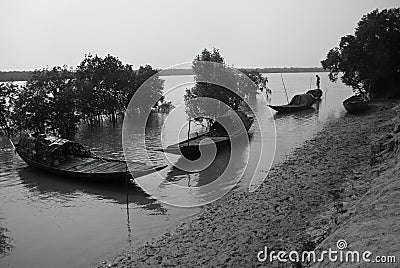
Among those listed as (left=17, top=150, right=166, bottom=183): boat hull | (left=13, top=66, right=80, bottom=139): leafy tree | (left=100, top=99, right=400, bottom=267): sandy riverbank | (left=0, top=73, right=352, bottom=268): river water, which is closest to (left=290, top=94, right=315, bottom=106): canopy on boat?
(left=0, top=73, right=352, bottom=268): river water

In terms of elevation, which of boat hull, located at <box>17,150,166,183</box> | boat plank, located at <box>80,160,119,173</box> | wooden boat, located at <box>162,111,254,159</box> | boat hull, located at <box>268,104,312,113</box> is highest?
boat hull, located at <box>268,104,312,113</box>

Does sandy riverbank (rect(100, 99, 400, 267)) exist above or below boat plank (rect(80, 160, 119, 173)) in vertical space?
below

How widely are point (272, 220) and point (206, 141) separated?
41.0 feet

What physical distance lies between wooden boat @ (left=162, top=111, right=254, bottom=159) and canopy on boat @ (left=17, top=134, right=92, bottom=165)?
538 centimetres

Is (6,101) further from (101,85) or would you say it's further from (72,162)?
(72,162)

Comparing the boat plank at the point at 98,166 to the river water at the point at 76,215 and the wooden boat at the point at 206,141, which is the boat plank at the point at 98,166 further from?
the wooden boat at the point at 206,141

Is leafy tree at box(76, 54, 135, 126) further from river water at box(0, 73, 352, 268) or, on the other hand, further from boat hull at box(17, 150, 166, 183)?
boat hull at box(17, 150, 166, 183)

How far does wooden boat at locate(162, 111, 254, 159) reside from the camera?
20.4 meters

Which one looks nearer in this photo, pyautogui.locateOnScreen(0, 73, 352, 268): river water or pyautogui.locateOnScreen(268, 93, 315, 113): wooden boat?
pyautogui.locateOnScreen(0, 73, 352, 268): river water

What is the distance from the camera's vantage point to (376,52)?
3491 centimetres

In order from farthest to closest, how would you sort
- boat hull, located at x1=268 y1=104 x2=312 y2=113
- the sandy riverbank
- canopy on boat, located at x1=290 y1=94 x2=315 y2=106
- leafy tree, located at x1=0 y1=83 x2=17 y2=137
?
canopy on boat, located at x1=290 y1=94 x2=315 y2=106 < boat hull, located at x1=268 y1=104 x2=312 y2=113 < leafy tree, located at x1=0 y1=83 x2=17 y2=137 < the sandy riverbank

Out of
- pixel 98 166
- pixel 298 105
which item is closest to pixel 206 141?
pixel 98 166

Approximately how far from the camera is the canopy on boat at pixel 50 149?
1891cm

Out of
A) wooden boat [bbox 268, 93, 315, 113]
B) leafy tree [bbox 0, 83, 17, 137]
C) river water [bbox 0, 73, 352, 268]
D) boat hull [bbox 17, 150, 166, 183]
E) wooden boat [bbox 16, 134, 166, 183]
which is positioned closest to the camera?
river water [bbox 0, 73, 352, 268]
